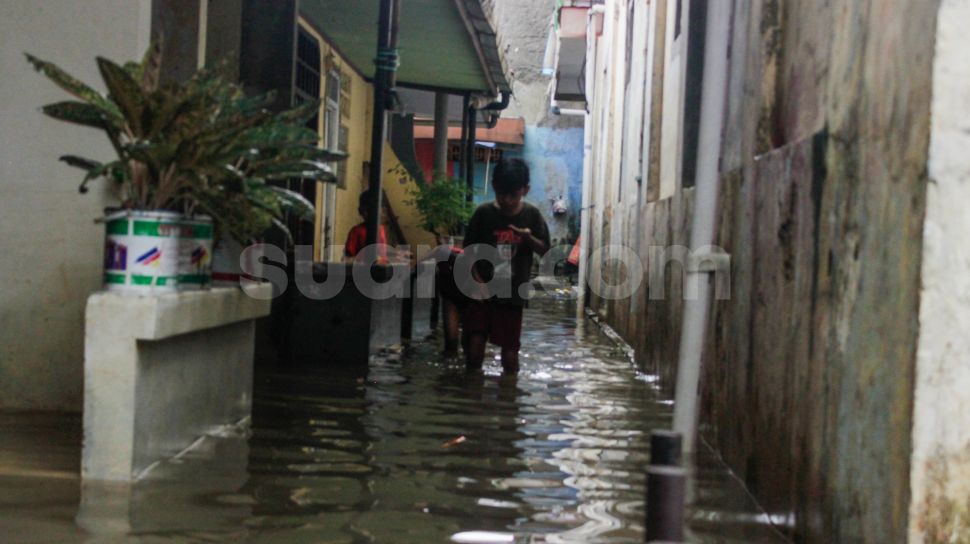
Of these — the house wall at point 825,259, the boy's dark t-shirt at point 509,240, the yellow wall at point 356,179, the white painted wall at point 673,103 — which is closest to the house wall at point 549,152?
the yellow wall at point 356,179

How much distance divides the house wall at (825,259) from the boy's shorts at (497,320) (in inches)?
88.7

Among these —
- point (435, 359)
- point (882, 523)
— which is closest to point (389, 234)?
point (435, 359)

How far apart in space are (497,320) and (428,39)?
5.00 meters

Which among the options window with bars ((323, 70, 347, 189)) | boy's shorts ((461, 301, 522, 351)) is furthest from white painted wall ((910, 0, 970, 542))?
window with bars ((323, 70, 347, 189))

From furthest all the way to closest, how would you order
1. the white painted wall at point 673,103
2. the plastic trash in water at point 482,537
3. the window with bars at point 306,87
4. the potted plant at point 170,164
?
the window with bars at point 306,87
the white painted wall at point 673,103
the potted plant at point 170,164
the plastic trash in water at point 482,537

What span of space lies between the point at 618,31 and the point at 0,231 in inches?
495

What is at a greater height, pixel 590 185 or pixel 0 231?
pixel 590 185

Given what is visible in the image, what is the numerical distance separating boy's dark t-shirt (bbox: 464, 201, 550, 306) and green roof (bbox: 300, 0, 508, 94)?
301 centimetres

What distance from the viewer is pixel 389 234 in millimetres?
17609

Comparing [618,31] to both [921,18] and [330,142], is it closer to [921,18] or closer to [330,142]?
[330,142]

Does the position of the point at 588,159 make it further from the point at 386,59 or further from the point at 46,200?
the point at 46,200

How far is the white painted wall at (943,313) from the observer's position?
9.60 feet

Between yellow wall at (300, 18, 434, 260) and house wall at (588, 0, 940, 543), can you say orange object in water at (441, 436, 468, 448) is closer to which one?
house wall at (588, 0, 940, 543)

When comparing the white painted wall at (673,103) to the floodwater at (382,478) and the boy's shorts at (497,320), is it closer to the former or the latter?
the boy's shorts at (497,320)
